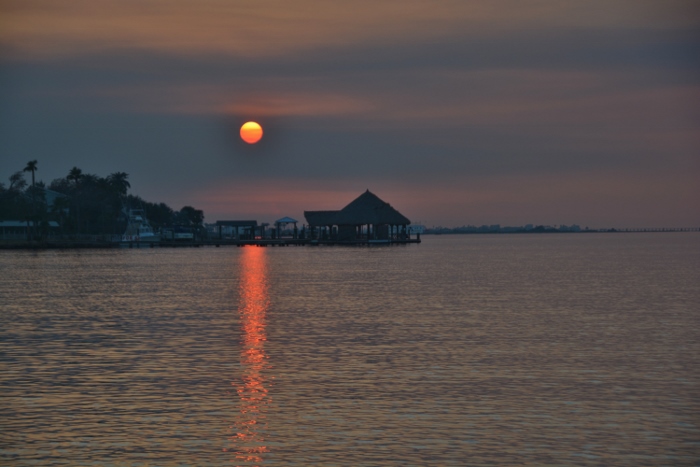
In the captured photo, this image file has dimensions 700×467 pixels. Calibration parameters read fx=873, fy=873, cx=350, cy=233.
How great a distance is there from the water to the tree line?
105m

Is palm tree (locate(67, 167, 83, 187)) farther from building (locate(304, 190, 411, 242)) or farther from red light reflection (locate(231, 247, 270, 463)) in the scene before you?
red light reflection (locate(231, 247, 270, 463))

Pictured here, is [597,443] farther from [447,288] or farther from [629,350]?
[447,288]

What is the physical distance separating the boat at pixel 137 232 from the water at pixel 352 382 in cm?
11128

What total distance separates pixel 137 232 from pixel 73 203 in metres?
12.0

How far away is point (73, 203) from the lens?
152 m

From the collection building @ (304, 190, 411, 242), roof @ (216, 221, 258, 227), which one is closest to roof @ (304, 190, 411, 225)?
building @ (304, 190, 411, 242)

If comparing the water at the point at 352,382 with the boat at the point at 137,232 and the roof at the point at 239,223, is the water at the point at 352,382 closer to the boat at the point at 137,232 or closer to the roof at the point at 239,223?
the boat at the point at 137,232

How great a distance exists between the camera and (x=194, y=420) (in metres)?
16.0

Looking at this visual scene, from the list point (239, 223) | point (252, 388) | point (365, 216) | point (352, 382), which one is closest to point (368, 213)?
point (365, 216)

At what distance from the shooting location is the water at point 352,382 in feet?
46.0

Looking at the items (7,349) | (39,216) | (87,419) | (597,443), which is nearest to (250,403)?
(87,419)

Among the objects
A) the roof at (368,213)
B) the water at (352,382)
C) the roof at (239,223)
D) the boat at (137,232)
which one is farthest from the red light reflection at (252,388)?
the roof at (239,223)

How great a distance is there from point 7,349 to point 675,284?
40525mm

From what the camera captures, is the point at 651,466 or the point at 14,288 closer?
the point at 651,466
